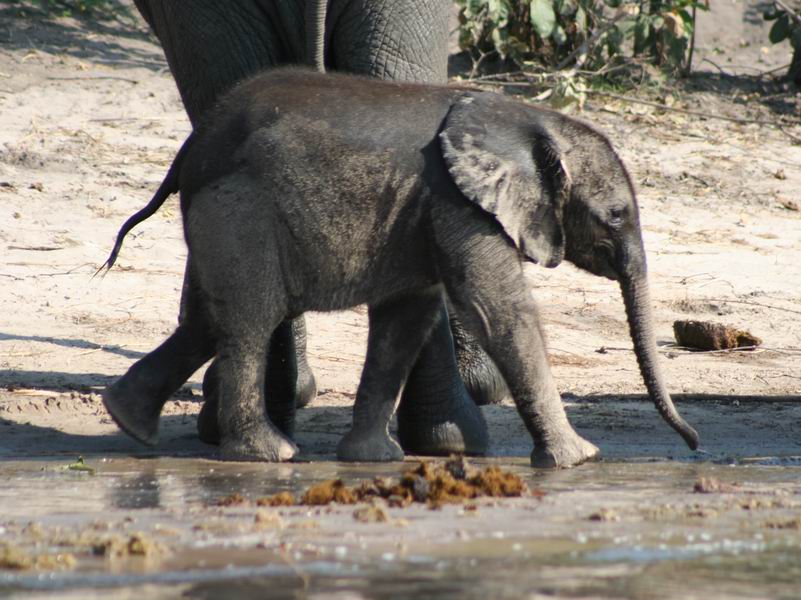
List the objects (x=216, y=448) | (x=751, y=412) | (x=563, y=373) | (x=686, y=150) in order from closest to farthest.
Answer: (x=216, y=448), (x=751, y=412), (x=563, y=373), (x=686, y=150)

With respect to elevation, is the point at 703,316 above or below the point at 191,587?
below

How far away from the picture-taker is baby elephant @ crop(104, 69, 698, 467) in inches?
197

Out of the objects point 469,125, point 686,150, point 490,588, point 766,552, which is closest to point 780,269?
point 686,150

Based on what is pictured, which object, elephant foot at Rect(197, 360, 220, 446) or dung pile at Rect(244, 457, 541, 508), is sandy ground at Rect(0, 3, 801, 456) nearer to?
elephant foot at Rect(197, 360, 220, 446)

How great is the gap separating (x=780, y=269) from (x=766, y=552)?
4753mm

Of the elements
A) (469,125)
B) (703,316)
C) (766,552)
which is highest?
(469,125)

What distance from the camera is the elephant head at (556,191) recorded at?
5.03m

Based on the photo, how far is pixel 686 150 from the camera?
9.87 metres

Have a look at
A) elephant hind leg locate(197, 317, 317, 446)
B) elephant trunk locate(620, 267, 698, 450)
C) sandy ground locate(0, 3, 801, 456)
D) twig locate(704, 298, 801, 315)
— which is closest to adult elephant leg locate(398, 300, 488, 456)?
sandy ground locate(0, 3, 801, 456)

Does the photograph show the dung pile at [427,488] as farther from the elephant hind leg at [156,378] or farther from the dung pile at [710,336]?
the dung pile at [710,336]

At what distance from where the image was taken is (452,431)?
550cm

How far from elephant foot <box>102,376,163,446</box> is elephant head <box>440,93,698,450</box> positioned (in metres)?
1.27

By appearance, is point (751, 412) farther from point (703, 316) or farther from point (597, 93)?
point (597, 93)

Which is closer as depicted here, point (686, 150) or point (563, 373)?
point (563, 373)
